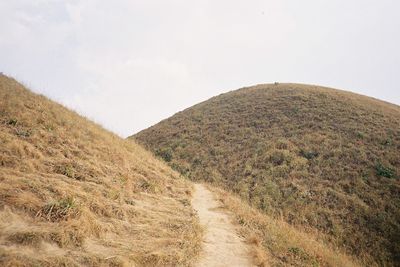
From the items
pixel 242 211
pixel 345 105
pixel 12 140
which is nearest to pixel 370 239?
pixel 242 211

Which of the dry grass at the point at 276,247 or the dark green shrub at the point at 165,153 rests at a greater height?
the dark green shrub at the point at 165,153

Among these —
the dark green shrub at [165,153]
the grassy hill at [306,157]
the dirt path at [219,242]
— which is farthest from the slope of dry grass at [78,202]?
the dark green shrub at [165,153]

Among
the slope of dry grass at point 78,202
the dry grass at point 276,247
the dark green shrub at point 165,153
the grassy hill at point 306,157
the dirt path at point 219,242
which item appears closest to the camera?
the slope of dry grass at point 78,202

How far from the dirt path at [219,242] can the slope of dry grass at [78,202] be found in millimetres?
437

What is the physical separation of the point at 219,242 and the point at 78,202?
4041mm

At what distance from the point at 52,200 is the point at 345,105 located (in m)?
27.7

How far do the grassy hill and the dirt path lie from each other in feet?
16.1

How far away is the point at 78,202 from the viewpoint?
25.3ft

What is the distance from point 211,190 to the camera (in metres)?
15.9

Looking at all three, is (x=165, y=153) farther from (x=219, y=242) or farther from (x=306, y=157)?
(x=219, y=242)

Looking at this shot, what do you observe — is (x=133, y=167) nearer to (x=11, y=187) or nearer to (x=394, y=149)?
(x=11, y=187)

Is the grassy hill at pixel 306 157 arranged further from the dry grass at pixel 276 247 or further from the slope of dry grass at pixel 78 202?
the slope of dry grass at pixel 78 202

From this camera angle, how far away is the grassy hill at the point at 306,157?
14398 mm

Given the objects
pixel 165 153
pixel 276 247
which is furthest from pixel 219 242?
pixel 165 153
